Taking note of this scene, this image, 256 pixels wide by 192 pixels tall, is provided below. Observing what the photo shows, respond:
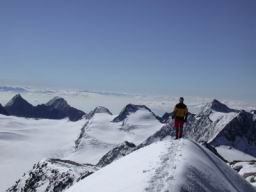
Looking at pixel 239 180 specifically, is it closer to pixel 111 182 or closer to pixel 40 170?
pixel 111 182

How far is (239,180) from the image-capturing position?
33.8 m

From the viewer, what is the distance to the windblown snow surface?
71.3 ft

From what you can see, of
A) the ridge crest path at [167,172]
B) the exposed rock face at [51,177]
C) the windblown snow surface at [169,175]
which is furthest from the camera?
the exposed rock face at [51,177]

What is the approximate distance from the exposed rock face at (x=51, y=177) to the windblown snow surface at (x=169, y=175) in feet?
163

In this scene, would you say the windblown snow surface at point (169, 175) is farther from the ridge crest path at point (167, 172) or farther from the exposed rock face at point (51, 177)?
the exposed rock face at point (51, 177)

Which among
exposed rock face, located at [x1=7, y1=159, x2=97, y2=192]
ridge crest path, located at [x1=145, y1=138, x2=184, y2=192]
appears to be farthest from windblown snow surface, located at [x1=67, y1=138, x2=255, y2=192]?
exposed rock face, located at [x1=7, y1=159, x2=97, y2=192]

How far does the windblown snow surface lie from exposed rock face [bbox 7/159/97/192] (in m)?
49.8

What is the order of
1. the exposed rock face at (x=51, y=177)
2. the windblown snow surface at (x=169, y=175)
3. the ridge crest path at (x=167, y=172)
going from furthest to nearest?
the exposed rock face at (x=51, y=177) → the windblown snow surface at (x=169, y=175) → the ridge crest path at (x=167, y=172)

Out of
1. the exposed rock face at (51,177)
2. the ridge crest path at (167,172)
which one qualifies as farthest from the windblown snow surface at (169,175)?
the exposed rock face at (51,177)

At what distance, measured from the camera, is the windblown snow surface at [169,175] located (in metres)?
21.7

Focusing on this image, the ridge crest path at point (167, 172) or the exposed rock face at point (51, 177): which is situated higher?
the ridge crest path at point (167, 172)

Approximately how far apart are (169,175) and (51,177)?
256ft

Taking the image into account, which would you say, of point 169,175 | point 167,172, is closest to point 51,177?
point 167,172

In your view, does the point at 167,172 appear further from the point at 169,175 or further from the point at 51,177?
the point at 51,177
